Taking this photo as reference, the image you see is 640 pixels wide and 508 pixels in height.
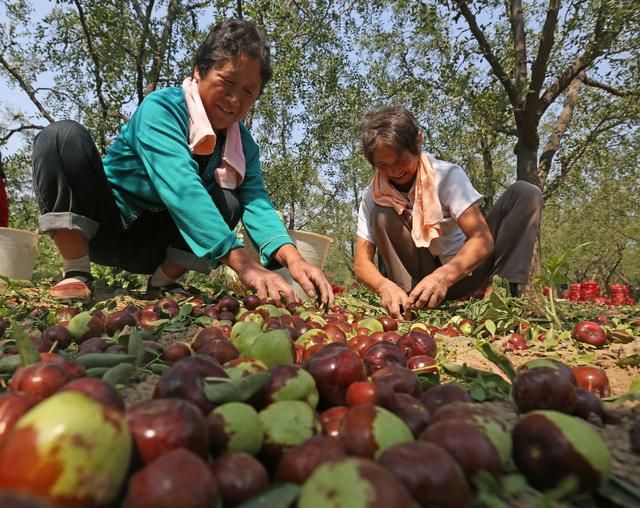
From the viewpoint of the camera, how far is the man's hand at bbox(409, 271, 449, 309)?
140 inches

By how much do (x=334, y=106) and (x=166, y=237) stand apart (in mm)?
15330

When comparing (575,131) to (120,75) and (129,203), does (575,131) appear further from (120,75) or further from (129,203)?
(129,203)

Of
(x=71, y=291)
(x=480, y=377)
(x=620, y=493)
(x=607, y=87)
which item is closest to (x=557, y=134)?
(x=607, y=87)

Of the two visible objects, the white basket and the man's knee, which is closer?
the man's knee

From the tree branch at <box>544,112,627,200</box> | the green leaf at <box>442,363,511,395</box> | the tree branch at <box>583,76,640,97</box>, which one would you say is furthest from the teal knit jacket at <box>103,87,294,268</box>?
the tree branch at <box>544,112,627,200</box>

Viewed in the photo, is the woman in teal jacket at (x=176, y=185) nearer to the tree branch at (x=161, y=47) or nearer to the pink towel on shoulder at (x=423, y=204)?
the pink towel on shoulder at (x=423, y=204)

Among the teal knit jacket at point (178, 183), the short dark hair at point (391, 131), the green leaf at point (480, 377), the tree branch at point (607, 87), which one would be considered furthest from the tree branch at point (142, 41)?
the green leaf at point (480, 377)

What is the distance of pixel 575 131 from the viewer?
1572cm

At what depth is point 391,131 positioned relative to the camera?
4.18 meters

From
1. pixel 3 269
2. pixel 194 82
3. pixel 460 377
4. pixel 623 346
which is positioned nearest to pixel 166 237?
pixel 194 82

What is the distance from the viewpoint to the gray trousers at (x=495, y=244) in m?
4.64

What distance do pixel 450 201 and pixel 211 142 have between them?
7.22 ft

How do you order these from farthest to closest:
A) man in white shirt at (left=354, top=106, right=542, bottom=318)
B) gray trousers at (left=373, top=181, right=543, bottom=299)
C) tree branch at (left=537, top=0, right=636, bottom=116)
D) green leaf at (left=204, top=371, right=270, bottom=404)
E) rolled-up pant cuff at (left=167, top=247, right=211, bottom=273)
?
tree branch at (left=537, top=0, right=636, bottom=116), gray trousers at (left=373, top=181, right=543, bottom=299), rolled-up pant cuff at (left=167, top=247, right=211, bottom=273), man in white shirt at (left=354, top=106, right=542, bottom=318), green leaf at (left=204, top=371, right=270, bottom=404)

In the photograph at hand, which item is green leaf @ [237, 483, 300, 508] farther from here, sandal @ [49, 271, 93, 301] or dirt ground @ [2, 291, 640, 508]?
sandal @ [49, 271, 93, 301]
